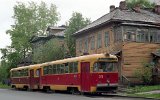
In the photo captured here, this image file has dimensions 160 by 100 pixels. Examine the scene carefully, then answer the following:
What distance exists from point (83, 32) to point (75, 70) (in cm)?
1925

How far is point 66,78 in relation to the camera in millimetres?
31609

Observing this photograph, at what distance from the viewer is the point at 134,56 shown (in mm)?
39406

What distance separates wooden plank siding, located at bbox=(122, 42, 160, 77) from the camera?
128ft

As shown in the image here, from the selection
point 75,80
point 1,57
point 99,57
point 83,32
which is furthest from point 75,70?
point 1,57

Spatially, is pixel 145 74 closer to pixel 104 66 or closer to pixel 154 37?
pixel 154 37

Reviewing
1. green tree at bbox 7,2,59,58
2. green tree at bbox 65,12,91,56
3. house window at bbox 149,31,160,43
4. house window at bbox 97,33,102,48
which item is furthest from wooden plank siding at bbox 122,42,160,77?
green tree at bbox 7,2,59,58

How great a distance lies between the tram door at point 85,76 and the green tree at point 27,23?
4663 cm

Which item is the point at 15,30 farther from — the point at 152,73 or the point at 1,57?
the point at 152,73

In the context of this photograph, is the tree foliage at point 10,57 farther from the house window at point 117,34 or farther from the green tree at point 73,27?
the house window at point 117,34

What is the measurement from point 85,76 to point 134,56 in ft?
39.8

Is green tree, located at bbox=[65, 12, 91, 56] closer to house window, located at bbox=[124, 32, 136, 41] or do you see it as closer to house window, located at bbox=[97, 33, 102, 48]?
house window, located at bbox=[97, 33, 102, 48]

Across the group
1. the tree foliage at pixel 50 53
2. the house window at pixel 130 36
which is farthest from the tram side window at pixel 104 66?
the tree foliage at pixel 50 53

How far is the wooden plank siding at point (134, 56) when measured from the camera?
3891cm

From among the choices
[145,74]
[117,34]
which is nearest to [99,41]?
[117,34]
